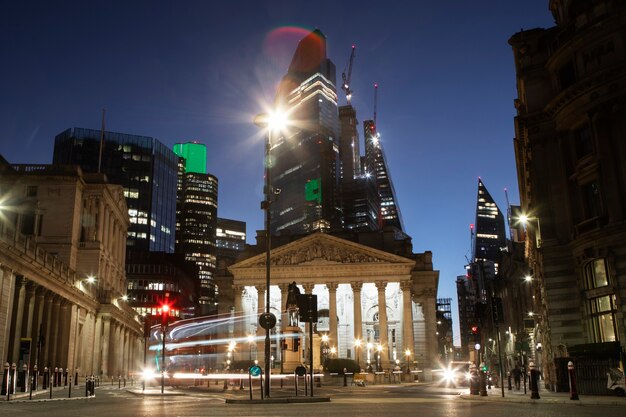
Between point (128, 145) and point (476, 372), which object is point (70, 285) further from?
point (128, 145)

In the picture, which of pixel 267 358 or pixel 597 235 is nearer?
pixel 267 358

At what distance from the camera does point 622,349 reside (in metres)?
28.2

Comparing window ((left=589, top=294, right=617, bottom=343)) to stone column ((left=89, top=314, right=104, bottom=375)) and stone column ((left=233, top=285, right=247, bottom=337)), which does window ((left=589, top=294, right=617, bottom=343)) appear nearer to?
stone column ((left=89, top=314, right=104, bottom=375))

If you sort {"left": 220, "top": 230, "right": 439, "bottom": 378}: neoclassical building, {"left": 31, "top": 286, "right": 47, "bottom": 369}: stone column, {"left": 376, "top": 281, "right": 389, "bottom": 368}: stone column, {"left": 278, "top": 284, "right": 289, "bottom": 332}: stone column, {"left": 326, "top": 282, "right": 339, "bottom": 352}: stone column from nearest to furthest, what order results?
1. {"left": 31, "top": 286, "right": 47, "bottom": 369}: stone column
2. {"left": 376, "top": 281, "right": 389, "bottom": 368}: stone column
3. {"left": 326, "top": 282, "right": 339, "bottom": 352}: stone column
4. {"left": 278, "top": 284, "right": 289, "bottom": 332}: stone column
5. {"left": 220, "top": 230, "right": 439, "bottom": 378}: neoclassical building

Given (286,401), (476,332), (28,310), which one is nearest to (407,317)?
(476,332)

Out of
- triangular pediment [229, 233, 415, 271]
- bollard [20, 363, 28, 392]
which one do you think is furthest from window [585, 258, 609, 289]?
triangular pediment [229, 233, 415, 271]

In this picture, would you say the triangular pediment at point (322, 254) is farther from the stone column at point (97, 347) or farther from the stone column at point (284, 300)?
the stone column at point (97, 347)

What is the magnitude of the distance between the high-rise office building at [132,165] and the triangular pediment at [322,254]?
8710 cm

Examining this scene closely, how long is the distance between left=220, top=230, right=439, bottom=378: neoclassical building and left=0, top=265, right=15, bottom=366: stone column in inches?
1846

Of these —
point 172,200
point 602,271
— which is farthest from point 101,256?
point 172,200

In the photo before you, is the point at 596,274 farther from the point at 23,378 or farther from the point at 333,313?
the point at 333,313

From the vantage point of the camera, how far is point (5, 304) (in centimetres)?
3641

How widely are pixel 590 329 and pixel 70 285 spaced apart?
1614 inches

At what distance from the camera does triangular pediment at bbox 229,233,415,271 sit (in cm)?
8525
